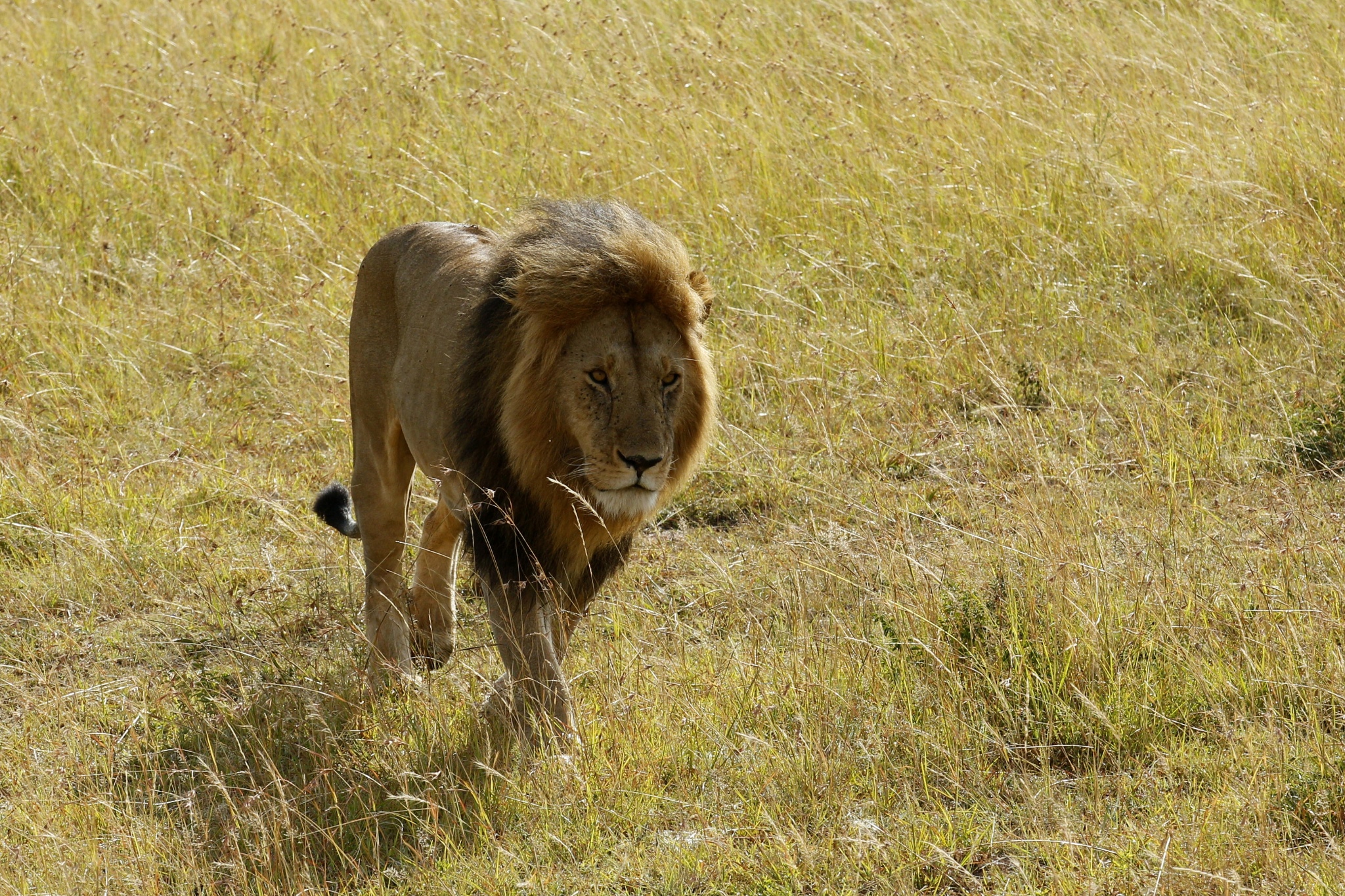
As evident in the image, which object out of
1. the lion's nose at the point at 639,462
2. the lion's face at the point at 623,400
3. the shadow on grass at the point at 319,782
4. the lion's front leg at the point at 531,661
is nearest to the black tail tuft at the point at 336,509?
the shadow on grass at the point at 319,782

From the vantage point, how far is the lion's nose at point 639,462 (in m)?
3.64

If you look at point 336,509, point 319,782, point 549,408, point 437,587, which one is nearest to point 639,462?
point 549,408

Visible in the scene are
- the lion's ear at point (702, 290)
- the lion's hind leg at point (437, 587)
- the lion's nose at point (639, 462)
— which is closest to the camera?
the lion's nose at point (639, 462)

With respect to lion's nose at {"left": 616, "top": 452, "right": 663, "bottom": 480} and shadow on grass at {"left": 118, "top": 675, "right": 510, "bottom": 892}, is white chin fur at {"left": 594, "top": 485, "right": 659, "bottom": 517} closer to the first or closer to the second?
lion's nose at {"left": 616, "top": 452, "right": 663, "bottom": 480}

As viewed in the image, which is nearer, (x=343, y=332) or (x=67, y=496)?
(x=67, y=496)

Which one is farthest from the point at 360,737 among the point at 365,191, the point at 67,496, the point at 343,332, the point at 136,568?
the point at 365,191

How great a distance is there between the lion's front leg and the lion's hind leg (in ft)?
2.19

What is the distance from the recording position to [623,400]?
3.72m

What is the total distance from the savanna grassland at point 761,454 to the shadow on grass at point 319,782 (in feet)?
0.07

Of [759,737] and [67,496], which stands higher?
[759,737]

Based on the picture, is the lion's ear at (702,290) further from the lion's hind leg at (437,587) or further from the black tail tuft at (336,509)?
the black tail tuft at (336,509)

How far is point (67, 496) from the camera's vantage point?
5418 millimetres

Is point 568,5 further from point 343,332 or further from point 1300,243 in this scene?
point 1300,243

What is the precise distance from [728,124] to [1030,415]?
11.5 feet
